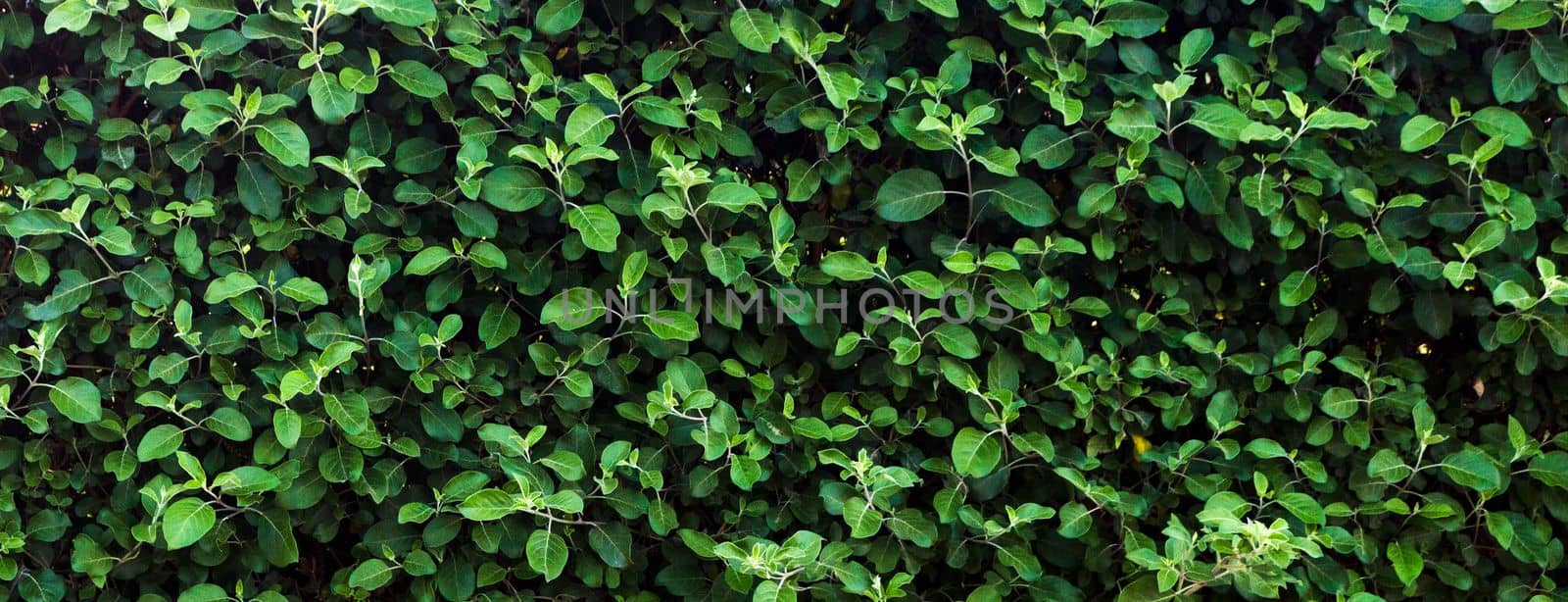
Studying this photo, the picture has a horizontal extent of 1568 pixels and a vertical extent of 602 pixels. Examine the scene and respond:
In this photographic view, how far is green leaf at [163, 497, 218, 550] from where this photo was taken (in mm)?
2246

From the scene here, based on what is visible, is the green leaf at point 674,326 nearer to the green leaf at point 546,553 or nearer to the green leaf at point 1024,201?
the green leaf at point 546,553

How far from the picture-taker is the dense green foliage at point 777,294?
2.35 m

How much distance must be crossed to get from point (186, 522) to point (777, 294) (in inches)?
53.4

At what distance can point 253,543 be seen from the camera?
252 cm

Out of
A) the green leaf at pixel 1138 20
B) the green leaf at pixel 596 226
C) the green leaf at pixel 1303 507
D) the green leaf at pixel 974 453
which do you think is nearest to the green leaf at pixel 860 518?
the green leaf at pixel 974 453

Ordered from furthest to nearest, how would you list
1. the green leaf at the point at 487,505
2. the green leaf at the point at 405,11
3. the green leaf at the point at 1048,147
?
1. the green leaf at the point at 1048,147
2. the green leaf at the point at 487,505
3. the green leaf at the point at 405,11

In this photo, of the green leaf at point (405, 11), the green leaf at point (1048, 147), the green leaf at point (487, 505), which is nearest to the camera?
the green leaf at point (405, 11)

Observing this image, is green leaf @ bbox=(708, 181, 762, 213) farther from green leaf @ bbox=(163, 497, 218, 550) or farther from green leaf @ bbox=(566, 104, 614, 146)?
Result: green leaf @ bbox=(163, 497, 218, 550)

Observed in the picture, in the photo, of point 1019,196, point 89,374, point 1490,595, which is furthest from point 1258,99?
point 89,374

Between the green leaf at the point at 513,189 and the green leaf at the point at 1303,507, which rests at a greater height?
the green leaf at the point at 513,189

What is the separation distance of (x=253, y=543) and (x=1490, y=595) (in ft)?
9.79

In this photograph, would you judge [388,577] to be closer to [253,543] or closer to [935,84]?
[253,543]

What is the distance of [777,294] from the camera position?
245cm

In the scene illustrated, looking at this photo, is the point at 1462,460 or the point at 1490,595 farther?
the point at 1490,595
